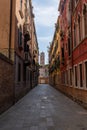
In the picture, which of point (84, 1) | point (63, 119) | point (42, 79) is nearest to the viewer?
point (63, 119)

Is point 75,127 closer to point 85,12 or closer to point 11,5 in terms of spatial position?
point 85,12

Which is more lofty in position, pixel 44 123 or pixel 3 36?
pixel 3 36

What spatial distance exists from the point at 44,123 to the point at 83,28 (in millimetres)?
7214

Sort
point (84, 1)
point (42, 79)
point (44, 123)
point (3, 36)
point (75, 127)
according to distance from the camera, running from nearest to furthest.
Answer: point (75, 127) < point (44, 123) < point (84, 1) < point (3, 36) < point (42, 79)

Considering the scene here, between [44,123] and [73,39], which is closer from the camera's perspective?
[44,123]

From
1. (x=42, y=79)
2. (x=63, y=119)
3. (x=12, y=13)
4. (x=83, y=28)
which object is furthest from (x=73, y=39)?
(x=42, y=79)

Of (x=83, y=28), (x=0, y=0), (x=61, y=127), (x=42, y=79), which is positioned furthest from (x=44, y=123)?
(x=42, y=79)

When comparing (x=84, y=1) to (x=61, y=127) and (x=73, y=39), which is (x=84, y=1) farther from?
(x=61, y=127)

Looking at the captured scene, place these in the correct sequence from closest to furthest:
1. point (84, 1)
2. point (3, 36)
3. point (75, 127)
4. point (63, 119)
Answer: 1. point (75, 127)
2. point (63, 119)
3. point (84, 1)
4. point (3, 36)

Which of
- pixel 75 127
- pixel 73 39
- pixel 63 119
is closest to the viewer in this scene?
pixel 75 127

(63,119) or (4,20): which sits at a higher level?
(4,20)

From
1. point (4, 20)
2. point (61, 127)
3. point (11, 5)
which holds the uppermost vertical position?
point (11, 5)

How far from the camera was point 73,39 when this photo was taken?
17641 mm

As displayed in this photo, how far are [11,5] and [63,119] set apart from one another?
904 cm
